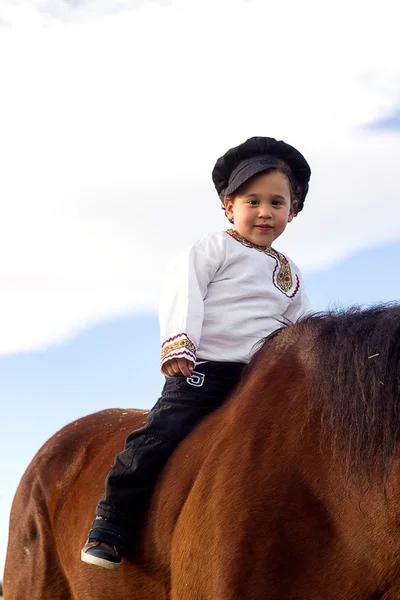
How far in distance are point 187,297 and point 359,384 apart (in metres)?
1.04

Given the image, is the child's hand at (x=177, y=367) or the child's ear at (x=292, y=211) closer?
the child's hand at (x=177, y=367)

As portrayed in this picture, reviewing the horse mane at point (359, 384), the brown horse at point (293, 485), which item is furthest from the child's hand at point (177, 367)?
the horse mane at point (359, 384)

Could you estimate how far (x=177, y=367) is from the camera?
3836mm

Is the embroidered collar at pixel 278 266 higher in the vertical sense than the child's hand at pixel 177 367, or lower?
higher

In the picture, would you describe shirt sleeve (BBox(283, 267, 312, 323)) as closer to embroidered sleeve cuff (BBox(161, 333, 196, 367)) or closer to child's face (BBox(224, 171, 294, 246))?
child's face (BBox(224, 171, 294, 246))

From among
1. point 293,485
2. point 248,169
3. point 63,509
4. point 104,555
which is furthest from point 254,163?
point 63,509

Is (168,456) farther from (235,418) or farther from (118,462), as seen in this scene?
(235,418)

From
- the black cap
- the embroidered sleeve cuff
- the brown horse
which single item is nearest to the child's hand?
the embroidered sleeve cuff

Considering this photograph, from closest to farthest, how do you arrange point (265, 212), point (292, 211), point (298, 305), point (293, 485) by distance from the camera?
point (293, 485), point (265, 212), point (298, 305), point (292, 211)

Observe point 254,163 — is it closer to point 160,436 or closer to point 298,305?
point 298,305

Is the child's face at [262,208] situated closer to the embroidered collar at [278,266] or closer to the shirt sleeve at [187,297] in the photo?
the embroidered collar at [278,266]

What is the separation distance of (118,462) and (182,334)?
2.35 feet

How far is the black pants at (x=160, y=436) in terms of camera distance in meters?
3.85

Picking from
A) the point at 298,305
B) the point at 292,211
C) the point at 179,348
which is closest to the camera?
the point at 179,348
